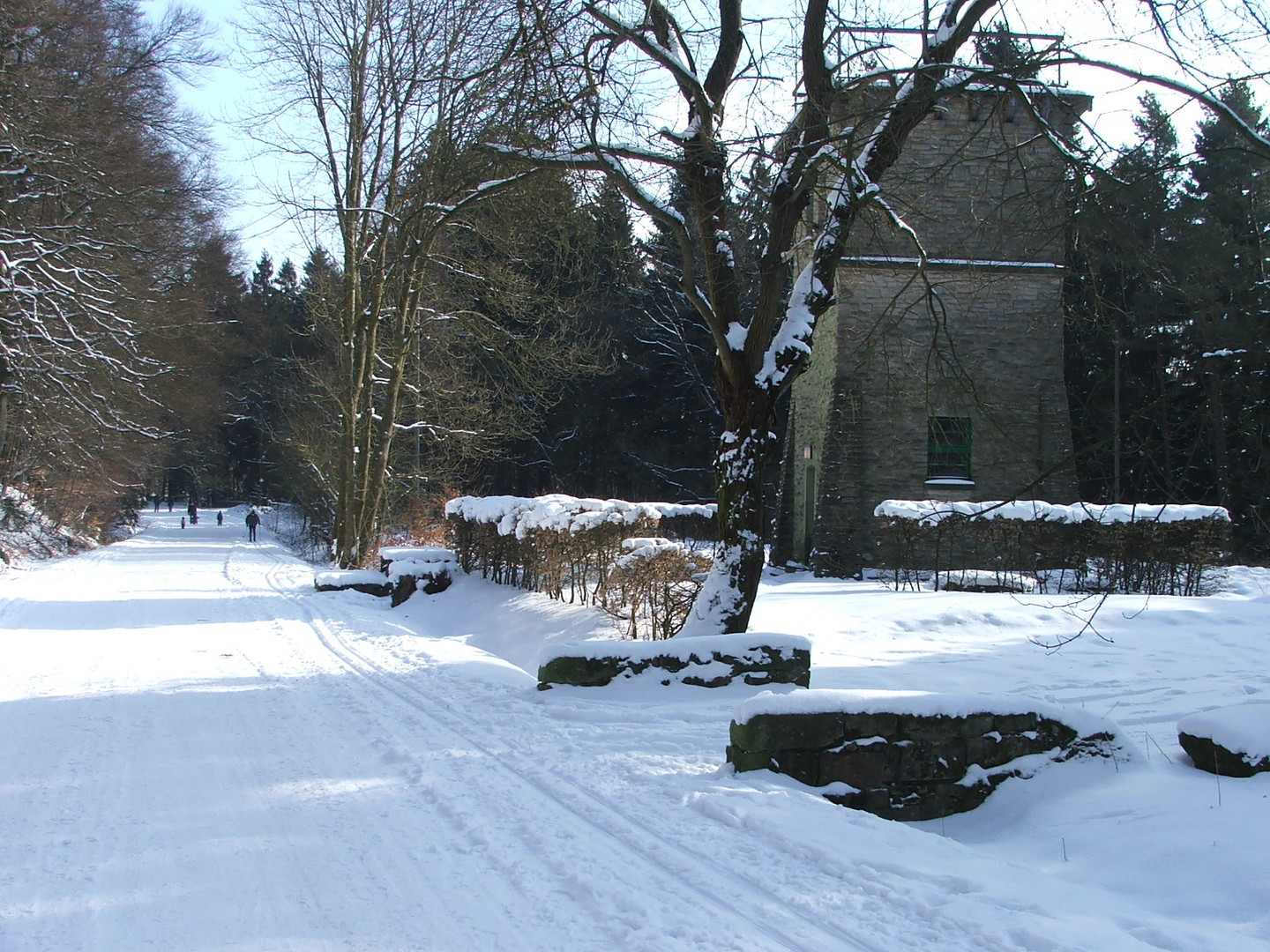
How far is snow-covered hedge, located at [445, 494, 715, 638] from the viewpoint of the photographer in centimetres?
1052

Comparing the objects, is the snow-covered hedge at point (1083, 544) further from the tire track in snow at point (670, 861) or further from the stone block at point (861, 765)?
the tire track in snow at point (670, 861)

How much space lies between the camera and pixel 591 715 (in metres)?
7.39

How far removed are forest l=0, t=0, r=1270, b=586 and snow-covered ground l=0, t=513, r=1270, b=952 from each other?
1.96m

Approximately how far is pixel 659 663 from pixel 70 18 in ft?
63.3

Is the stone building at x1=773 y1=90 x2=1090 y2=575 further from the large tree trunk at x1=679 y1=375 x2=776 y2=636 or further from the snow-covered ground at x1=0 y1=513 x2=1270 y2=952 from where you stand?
the large tree trunk at x1=679 y1=375 x2=776 y2=636

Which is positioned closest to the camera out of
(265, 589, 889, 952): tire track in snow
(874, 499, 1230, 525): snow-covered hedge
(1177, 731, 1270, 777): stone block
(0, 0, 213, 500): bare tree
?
(265, 589, 889, 952): tire track in snow

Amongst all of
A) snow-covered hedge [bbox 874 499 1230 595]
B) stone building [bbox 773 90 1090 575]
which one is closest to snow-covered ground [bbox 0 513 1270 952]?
snow-covered hedge [bbox 874 499 1230 595]

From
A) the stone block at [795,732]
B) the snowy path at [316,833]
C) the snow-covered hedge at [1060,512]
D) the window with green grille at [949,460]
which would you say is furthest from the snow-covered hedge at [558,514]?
the window with green grille at [949,460]

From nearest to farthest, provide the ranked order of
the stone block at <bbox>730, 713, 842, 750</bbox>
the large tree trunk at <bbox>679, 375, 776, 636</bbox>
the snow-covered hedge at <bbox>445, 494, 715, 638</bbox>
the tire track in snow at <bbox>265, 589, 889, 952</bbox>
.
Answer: the tire track in snow at <bbox>265, 589, 889, 952</bbox>
the stone block at <bbox>730, 713, 842, 750</bbox>
the large tree trunk at <bbox>679, 375, 776, 636</bbox>
the snow-covered hedge at <bbox>445, 494, 715, 638</bbox>

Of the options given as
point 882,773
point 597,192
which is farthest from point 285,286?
point 882,773

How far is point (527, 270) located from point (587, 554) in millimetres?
17698

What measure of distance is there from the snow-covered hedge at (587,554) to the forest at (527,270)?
6.44ft

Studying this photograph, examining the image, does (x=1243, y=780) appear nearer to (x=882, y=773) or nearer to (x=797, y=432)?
(x=882, y=773)

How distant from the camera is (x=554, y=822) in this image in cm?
487
